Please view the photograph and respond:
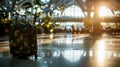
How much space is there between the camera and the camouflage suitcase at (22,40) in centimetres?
1264

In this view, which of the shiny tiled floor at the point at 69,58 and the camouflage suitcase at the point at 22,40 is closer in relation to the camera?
the shiny tiled floor at the point at 69,58

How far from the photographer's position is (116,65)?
10.6 m

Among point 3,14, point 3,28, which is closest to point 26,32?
point 3,28

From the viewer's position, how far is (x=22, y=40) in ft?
41.4

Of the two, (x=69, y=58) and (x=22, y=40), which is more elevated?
(x=22, y=40)

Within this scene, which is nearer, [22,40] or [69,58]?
[22,40]

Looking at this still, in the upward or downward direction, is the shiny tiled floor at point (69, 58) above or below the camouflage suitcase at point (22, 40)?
below

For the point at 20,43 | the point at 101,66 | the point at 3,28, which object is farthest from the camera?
the point at 3,28

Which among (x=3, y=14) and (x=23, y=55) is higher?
(x=3, y=14)

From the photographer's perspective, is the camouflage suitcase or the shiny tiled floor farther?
the camouflage suitcase

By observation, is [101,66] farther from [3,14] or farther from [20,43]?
[3,14]

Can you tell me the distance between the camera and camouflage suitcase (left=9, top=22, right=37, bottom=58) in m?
12.6

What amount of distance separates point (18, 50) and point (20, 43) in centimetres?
31

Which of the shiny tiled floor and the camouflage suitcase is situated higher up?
the camouflage suitcase
